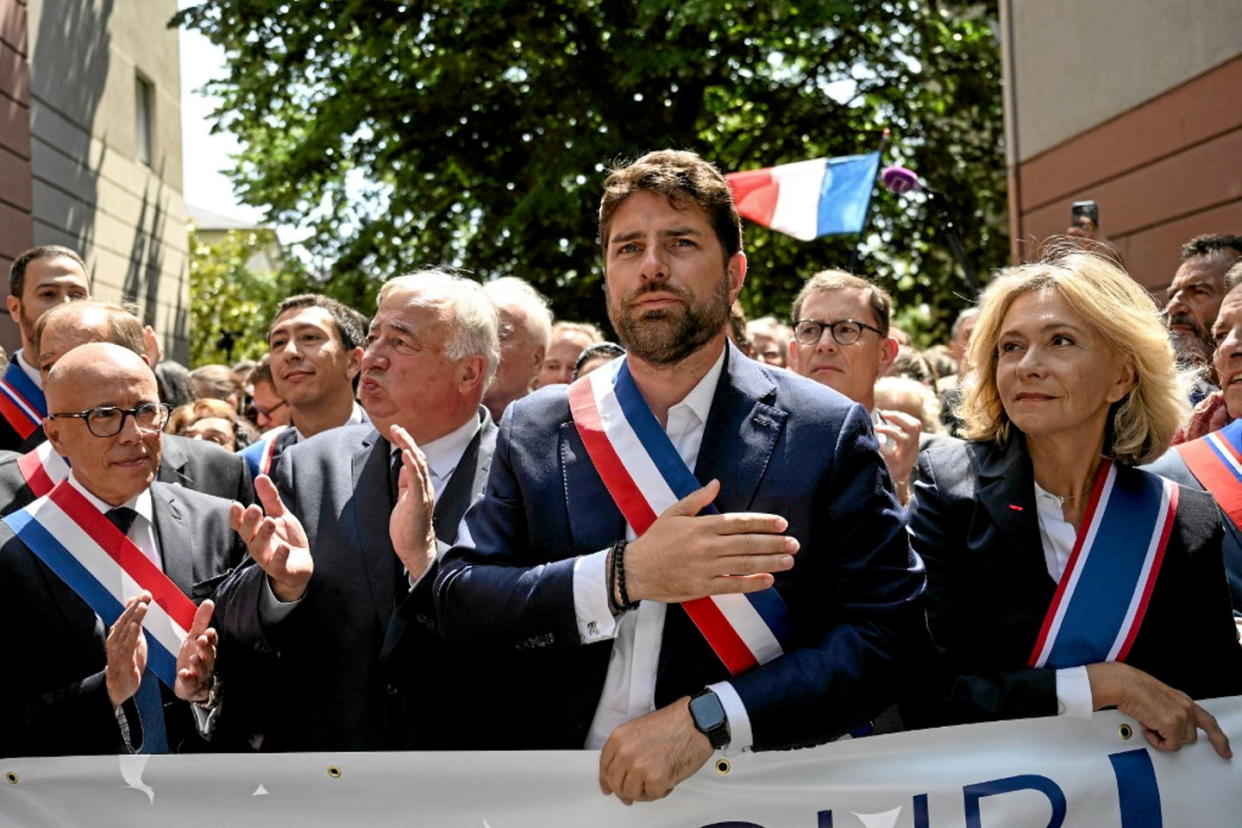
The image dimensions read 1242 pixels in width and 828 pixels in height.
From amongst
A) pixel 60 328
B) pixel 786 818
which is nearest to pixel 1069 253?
pixel 786 818

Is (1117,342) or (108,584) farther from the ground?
(1117,342)

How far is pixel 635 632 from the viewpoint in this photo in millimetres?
3045

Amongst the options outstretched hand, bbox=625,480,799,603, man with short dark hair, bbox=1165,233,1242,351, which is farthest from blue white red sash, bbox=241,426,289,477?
man with short dark hair, bbox=1165,233,1242,351

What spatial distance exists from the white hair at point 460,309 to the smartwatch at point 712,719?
5.28ft

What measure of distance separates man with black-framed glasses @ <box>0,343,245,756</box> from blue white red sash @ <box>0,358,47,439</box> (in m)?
1.70

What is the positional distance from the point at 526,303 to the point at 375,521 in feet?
8.06

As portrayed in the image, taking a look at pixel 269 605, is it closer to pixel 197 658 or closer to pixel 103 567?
pixel 197 658

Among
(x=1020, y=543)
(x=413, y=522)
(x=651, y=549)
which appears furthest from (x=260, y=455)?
(x=1020, y=543)

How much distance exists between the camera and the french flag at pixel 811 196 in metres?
10.3

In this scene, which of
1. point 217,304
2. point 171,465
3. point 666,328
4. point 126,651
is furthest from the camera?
point 217,304

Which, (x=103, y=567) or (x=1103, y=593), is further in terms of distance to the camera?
(x=103, y=567)

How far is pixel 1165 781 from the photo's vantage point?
3158 millimetres

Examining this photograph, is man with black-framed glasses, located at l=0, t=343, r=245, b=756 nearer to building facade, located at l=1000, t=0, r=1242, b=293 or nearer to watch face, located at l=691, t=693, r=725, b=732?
watch face, located at l=691, t=693, r=725, b=732

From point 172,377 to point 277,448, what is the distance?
3.74 metres
